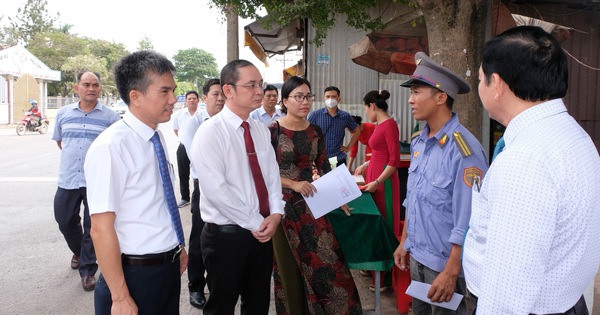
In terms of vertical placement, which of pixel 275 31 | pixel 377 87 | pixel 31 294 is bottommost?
pixel 31 294

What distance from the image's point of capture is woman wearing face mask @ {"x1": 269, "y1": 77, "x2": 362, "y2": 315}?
3.06 metres

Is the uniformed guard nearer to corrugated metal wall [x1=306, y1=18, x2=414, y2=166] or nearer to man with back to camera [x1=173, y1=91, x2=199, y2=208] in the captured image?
man with back to camera [x1=173, y1=91, x2=199, y2=208]

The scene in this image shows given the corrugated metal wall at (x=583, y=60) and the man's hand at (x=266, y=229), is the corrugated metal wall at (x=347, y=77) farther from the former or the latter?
the man's hand at (x=266, y=229)

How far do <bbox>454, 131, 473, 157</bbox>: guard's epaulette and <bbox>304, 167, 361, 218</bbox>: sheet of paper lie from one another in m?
0.98

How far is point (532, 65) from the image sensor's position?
1.22m

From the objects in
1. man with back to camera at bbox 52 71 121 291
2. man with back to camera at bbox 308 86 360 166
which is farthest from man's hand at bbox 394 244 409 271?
man with back to camera at bbox 308 86 360 166

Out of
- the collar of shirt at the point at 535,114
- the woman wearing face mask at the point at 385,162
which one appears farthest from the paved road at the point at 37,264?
the collar of shirt at the point at 535,114

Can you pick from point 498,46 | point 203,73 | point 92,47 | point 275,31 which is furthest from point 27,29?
point 498,46

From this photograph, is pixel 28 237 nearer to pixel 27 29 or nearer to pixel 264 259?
pixel 264 259

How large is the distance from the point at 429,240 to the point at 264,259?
0.91m

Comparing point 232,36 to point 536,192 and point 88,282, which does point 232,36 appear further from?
point 536,192

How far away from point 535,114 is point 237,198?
4.95 ft

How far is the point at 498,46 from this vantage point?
1.29 meters

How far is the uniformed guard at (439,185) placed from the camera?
2.00m
